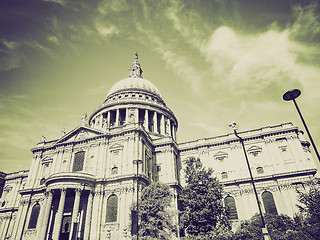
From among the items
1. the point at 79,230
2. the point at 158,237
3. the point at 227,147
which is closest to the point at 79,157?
the point at 79,230

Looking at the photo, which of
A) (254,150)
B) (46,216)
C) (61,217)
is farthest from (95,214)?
(254,150)

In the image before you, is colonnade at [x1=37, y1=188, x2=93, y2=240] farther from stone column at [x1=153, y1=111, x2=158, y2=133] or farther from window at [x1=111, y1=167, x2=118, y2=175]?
stone column at [x1=153, y1=111, x2=158, y2=133]

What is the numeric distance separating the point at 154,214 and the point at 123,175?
8.31m

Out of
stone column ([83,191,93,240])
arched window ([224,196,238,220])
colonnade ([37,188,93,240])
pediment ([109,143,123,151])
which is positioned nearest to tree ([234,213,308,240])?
arched window ([224,196,238,220])

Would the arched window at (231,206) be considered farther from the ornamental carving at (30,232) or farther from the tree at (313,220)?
the ornamental carving at (30,232)

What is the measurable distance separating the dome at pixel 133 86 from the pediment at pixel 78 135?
24169mm

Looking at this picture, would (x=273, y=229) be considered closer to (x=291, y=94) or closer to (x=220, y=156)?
(x=220, y=156)

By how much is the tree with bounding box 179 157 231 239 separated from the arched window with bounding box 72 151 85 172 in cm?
1843

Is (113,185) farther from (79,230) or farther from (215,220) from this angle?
(215,220)

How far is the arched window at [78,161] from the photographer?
124ft

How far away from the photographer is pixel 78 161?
38.5 meters

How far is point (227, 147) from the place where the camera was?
43312mm

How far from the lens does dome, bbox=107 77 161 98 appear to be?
63672 millimetres

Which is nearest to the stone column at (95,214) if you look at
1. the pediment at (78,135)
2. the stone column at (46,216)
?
the stone column at (46,216)
